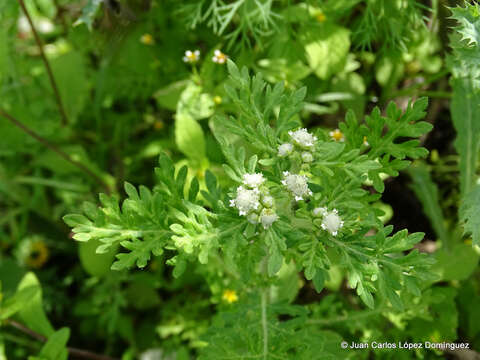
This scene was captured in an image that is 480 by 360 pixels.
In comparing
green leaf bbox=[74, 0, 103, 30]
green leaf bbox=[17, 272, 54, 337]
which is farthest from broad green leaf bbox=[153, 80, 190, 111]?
green leaf bbox=[17, 272, 54, 337]

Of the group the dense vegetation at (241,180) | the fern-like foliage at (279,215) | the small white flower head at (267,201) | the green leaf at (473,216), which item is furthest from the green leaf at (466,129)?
the small white flower head at (267,201)

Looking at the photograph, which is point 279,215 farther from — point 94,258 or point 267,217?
point 94,258

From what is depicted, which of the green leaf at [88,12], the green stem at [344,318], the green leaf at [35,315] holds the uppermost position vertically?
the green leaf at [88,12]

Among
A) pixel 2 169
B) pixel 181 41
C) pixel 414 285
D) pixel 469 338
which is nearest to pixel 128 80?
pixel 181 41

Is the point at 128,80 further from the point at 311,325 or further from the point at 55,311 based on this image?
the point at 311,325

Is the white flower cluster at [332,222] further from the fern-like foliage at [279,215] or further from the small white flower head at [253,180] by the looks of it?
the small white flower head at [253,180]

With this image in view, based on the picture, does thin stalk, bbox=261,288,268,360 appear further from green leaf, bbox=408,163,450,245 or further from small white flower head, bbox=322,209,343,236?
green leaf, bbox=408,163,450,245

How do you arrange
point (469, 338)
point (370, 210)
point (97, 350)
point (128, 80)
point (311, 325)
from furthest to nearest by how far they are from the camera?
point (128, 80) < point (97, 350) < point (469, 338) < point (311, 325) < point (370, 210)

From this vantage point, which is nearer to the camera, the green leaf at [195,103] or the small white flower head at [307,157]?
the small white flower head at [307,157]
